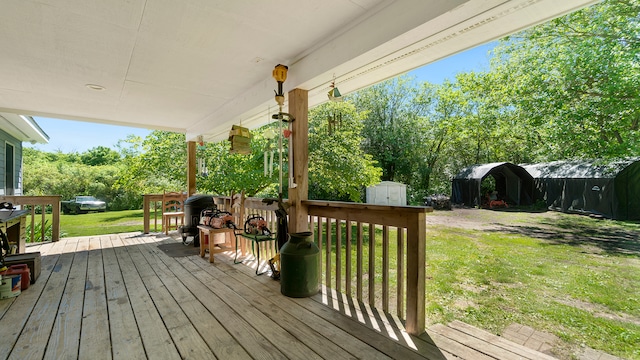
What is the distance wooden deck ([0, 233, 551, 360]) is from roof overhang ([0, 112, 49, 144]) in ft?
A: 14.2

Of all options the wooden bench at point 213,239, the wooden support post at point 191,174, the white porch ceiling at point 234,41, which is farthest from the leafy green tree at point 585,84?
the wooden support post at point 191,174

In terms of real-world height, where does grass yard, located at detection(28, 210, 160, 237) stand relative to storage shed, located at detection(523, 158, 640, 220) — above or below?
Answer: below

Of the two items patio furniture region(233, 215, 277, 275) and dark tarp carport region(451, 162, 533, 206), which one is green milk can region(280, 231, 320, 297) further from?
dark tarp carport region(451, 162, 533, 206)

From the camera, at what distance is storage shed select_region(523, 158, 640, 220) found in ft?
21.2

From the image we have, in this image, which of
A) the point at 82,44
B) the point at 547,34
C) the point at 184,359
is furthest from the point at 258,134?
the point at 547,34

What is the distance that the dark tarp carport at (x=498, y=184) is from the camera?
7852 mm

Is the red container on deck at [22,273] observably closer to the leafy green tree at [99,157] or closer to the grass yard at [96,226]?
the grass yard at [96,226]

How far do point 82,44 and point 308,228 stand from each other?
9.08 feet

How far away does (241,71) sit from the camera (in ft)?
10.6

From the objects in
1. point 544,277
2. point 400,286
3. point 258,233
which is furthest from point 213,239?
point 544,277

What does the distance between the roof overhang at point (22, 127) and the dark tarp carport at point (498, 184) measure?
10.5 metres

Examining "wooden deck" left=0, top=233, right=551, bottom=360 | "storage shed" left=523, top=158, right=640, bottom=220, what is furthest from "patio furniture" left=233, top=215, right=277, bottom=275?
"storage shed" left=523, top=158, right=640, bottom=220

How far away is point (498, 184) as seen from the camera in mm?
8656

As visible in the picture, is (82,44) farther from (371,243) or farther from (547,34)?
(547,34)
